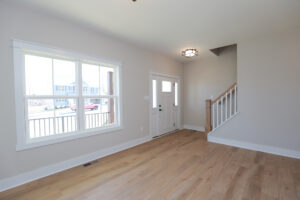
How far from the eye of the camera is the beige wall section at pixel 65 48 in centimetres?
202

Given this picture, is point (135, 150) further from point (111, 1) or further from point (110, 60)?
point (111, 1)

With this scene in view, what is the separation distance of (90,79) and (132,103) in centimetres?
124

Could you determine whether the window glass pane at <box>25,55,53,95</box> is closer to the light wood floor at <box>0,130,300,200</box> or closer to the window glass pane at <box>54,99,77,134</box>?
the window glass pane at <box>54,99,77,134</box>

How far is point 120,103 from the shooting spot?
3.49 m

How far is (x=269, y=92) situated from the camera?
10.8 ft

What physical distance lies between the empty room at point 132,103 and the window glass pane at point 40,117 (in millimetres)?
18

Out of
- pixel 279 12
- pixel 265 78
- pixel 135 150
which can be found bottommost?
pixel 135 150

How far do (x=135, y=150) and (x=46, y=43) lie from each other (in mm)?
2879

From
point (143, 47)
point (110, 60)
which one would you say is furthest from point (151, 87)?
point (110, 60)

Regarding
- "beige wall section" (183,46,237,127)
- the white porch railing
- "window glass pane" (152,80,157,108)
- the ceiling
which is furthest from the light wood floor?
the ceiling

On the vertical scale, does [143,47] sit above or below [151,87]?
above

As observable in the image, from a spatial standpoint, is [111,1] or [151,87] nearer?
[111,1]

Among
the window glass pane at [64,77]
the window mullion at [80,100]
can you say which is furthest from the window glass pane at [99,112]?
the window glass pane at [64,77]

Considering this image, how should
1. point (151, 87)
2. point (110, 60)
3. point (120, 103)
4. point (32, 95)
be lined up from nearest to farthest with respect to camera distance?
point (32, 95) → point (110, 60) → point (120, 103) → point (151, 87)
